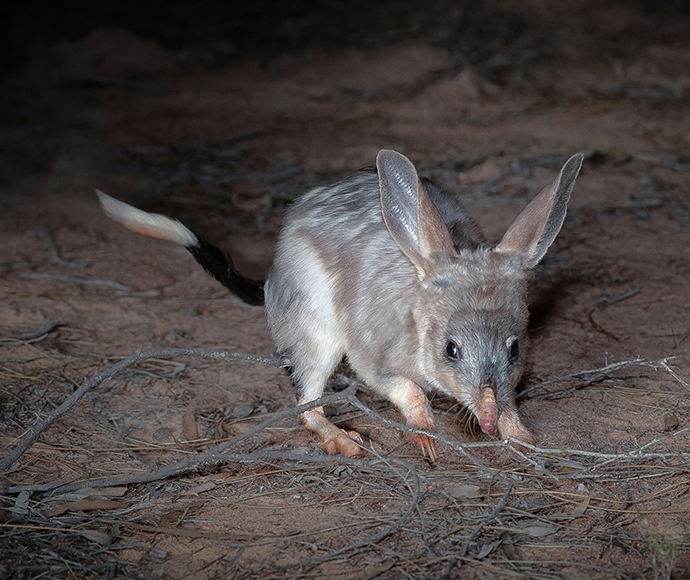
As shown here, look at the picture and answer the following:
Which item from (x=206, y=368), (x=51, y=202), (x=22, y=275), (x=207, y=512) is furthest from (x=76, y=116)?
(x=207, y=512)

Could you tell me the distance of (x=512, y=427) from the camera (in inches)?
143

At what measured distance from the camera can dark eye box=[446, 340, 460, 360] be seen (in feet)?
11.2

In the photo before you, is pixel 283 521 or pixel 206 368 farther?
pixel 206 368

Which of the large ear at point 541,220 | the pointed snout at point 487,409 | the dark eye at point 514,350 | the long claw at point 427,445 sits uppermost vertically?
the large ear at point 541,220

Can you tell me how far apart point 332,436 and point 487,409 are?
0.83m

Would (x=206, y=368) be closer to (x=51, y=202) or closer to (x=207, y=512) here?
(x=207, y=512)

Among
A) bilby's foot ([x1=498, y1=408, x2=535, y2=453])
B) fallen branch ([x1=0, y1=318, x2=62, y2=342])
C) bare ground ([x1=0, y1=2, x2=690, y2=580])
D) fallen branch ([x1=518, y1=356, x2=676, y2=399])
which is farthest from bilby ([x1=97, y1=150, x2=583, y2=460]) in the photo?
fallen branch ([x1=0, y1=318, x2=62, y2=342])

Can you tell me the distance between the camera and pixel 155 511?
3227 millimetres

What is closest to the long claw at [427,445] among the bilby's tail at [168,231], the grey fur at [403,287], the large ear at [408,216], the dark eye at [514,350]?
the grey fur at [403,287]

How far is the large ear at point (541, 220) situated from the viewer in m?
3.53

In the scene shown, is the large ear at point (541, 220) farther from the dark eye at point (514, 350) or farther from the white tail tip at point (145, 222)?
the white tail tip at point (145, 222)

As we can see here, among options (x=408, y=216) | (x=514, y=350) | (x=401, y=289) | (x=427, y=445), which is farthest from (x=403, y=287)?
(x=427, y=445)

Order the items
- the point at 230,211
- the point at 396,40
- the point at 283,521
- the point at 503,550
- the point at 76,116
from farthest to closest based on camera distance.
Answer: the point at 396,40, the point at 76,116, the point at 230,211, the point at 283,521, the point at 503,550

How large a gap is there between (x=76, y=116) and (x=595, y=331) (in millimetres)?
5605
